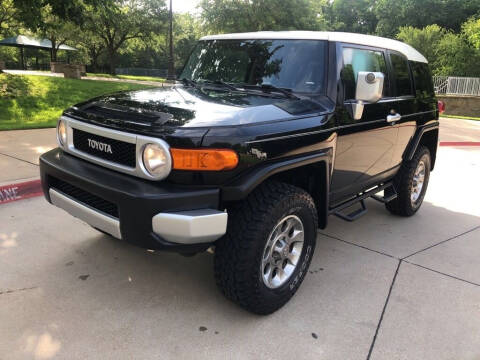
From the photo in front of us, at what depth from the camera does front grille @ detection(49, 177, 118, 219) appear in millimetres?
2576

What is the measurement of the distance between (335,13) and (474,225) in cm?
6003

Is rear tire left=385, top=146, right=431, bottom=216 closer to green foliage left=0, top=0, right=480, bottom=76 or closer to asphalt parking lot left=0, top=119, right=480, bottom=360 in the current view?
asphalt parking lot left=0, top=119, right=480, bottom=360

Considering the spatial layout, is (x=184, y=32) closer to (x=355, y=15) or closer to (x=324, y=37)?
(x=355, y=15)

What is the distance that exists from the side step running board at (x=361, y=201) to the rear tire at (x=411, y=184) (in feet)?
0.53

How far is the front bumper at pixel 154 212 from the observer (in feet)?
7.60

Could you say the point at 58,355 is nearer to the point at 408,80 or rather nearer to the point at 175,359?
the point at 175,359

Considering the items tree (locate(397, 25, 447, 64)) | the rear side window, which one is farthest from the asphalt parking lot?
tree (locate(397, 25, 447, 64))

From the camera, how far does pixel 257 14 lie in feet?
95.5

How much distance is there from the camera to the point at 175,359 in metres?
2.40

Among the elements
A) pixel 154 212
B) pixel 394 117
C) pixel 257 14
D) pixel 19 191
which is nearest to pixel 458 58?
pixel 257 14

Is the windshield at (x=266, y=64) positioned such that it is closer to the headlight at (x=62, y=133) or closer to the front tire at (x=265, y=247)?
the front tire at (x=265, y=247)

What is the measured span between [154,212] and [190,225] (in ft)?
0.71

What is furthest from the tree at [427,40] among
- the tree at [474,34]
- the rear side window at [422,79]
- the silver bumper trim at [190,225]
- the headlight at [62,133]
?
the silver bumper trim at [190,225]

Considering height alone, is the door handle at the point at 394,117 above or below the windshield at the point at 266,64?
below
